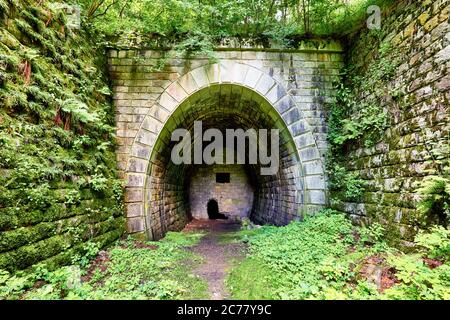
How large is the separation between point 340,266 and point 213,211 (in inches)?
367

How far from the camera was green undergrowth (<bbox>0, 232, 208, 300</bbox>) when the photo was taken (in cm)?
241

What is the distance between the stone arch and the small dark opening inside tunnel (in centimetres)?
634

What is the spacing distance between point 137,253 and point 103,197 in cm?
121

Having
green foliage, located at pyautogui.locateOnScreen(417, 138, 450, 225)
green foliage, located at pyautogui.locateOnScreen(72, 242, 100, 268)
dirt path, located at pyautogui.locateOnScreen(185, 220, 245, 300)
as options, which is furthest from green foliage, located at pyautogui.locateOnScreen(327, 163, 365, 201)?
green foliage, located at pyautogui.locateOnScreen(72, 242, 100, 268)

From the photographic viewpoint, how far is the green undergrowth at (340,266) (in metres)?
2.40

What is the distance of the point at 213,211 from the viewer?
12117 mm

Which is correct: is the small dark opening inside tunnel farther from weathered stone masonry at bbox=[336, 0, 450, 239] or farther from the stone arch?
weathered stone masonry at bbox=[336, 0, 450, 239]

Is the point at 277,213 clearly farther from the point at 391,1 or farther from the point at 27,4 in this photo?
the point at 27,4

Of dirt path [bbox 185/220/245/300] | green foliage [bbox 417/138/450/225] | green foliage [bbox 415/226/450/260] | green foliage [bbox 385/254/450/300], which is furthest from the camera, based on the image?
dirt path [bbox 185/220/245/300]

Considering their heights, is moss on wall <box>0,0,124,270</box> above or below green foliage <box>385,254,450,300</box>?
above

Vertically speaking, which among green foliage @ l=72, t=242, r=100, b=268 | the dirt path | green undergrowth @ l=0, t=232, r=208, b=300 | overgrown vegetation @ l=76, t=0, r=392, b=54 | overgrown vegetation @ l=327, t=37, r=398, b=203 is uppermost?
overgrown vegetation @ l=76, t=0, r=392, b=54

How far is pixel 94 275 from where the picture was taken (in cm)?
320

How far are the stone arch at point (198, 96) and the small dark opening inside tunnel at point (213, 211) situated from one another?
6337 mm
